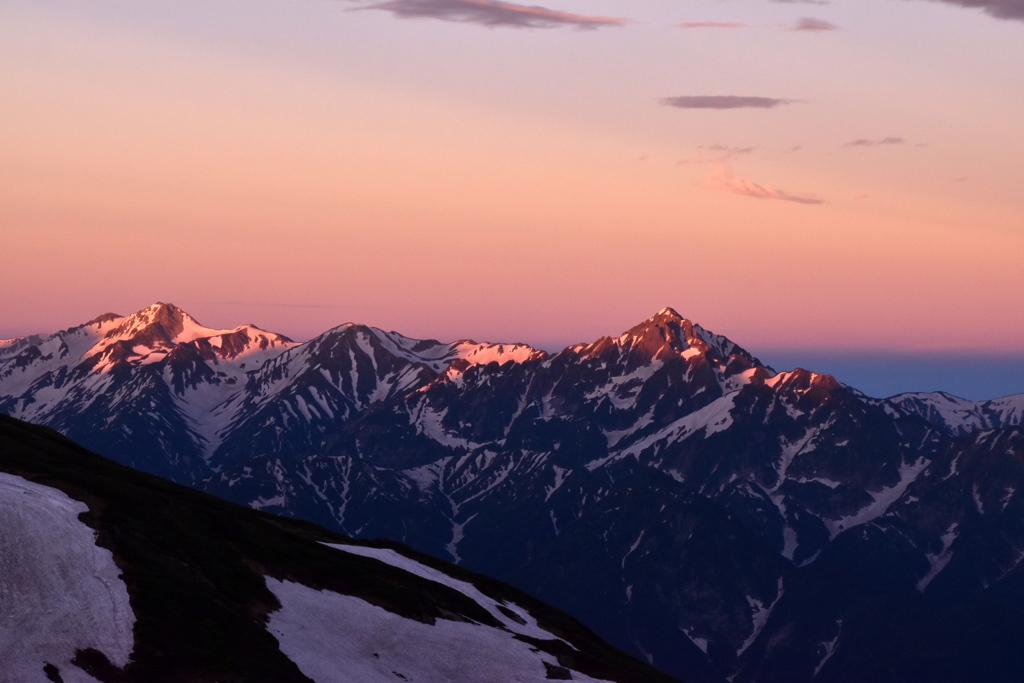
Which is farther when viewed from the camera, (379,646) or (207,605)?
(379,646)

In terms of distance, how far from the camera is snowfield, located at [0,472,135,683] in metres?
120

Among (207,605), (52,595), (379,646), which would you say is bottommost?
(379,646)

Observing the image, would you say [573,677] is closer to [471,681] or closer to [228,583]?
[471,681]

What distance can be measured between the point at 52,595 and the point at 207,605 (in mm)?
17651

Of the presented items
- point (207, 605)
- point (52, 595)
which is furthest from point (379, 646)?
point (52, 595)

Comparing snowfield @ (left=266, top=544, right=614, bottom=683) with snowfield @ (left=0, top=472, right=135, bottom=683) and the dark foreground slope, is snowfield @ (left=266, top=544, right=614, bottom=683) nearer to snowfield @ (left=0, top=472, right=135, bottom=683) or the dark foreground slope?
the dark foreground slope

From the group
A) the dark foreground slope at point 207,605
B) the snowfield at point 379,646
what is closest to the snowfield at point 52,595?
the dark foreground slope at point 207,605

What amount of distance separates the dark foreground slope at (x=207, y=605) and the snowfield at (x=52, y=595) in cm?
18

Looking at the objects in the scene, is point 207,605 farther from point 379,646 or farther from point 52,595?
point 379,646

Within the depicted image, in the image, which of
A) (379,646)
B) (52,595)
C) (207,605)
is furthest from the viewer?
(379,646)

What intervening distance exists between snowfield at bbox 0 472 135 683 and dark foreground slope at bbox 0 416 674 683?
18cm

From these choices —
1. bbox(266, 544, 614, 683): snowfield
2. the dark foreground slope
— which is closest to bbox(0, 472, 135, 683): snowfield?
the dark foreground slope

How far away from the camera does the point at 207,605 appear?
14300 centimetres

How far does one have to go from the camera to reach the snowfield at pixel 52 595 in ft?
395
